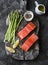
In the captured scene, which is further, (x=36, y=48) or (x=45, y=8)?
(x=45, y=8)

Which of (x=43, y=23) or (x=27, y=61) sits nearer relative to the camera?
(x=27, y=61)

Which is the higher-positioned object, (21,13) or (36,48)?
(21,13)

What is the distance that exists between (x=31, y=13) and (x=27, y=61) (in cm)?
30

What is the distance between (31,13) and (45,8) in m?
0.11

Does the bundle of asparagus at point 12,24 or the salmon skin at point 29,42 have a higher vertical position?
the bundle of asparagus at point 12,24

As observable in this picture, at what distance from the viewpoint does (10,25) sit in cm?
147

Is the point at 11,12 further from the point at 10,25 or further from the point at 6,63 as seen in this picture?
the point at 6,63

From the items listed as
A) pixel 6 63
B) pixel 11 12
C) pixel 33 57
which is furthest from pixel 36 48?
pixel 11 12

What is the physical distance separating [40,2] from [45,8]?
0.06m

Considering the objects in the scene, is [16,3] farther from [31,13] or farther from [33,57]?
[33,57]

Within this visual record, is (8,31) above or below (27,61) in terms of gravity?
above

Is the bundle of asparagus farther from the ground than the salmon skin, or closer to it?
farther from the ground

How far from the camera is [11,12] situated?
1.54 meters

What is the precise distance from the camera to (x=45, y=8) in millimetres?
1584
